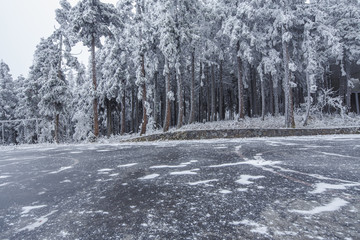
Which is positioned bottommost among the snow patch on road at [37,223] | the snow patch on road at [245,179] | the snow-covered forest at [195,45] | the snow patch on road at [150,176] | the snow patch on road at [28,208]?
the snow patch on road at [245,179]

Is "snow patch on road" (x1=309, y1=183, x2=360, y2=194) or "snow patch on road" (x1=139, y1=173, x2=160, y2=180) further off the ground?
"snow patch on road" (x1=139, y1=173, x2=160, y2=180)

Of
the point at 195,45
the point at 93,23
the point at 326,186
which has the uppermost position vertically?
the point at 93,23

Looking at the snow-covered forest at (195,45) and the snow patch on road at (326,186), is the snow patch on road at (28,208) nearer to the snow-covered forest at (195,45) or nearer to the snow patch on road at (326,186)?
the snow patch on road at (326,186)

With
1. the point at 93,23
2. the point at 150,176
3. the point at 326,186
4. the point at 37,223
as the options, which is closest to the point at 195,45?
the point at 93,23

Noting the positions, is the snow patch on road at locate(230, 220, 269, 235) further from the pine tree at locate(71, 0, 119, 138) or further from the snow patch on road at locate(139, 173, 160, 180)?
the pine tree at locate(71, 0, 119, 138)

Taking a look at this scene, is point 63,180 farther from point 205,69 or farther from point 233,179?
point 205,69

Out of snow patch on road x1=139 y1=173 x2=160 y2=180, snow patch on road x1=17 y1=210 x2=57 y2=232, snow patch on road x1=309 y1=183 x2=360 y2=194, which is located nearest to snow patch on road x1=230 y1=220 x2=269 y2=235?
snow patch on road x1=309 y1=183 x2=360 y2=194

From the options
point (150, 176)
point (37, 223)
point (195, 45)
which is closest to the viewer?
point (37, 223)

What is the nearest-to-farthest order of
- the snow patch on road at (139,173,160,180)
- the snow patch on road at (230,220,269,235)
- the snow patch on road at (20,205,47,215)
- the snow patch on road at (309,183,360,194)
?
the snow patch on road at (230,220,269,235), the snow patch on road at (20,205,47,215), the snow patch on road at (309,183,360,194), the snow patch on road at (139,173,160,180)

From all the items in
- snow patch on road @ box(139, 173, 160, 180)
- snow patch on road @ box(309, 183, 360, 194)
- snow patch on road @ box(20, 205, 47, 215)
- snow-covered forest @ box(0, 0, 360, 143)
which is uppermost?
snow-covered forest @ box(0, 0, 360, 143)

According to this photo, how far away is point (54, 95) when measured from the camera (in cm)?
2084

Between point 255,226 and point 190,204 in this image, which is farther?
point 190,204

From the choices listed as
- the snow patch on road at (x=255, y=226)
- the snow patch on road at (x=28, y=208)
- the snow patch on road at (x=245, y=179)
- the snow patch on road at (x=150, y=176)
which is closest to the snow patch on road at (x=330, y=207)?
the snow patch on road at (x=255, y=226)

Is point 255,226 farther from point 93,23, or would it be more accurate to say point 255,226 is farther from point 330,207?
point 93,23
